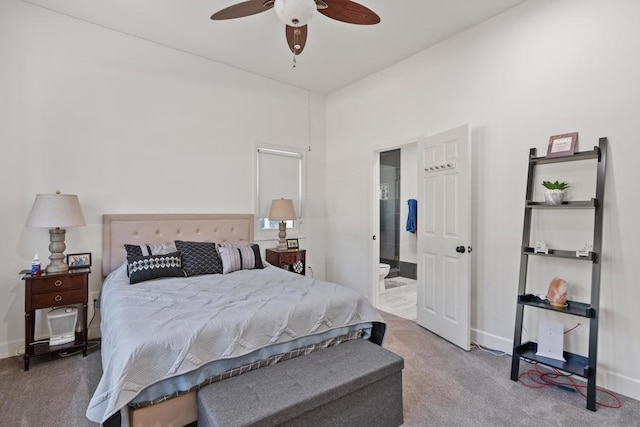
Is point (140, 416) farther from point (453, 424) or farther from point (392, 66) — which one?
point (392, 66)

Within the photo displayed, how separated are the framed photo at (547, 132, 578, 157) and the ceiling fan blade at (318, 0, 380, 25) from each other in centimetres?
171

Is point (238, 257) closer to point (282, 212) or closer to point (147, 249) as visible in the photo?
point (147, 249)

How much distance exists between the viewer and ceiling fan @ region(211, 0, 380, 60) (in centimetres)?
191

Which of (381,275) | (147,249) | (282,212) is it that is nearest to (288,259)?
(282,212)

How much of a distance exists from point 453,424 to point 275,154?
3642mm

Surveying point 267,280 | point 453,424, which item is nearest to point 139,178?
point 267,280

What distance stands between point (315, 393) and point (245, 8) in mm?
2468

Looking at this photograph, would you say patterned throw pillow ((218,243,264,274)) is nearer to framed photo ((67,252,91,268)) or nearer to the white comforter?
the white comforter

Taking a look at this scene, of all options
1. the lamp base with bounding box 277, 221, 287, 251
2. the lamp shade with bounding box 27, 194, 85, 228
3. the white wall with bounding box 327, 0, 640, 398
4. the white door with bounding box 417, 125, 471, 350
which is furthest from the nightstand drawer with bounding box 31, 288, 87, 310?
the white door with bounding box 417, 125, 471, 350

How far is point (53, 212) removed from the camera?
266 cm

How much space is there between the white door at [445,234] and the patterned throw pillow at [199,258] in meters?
2.22

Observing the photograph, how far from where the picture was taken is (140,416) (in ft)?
5.10

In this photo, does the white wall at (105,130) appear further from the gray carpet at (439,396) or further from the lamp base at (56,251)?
the gray carpet at (439,396)

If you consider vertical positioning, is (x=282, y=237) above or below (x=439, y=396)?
above
